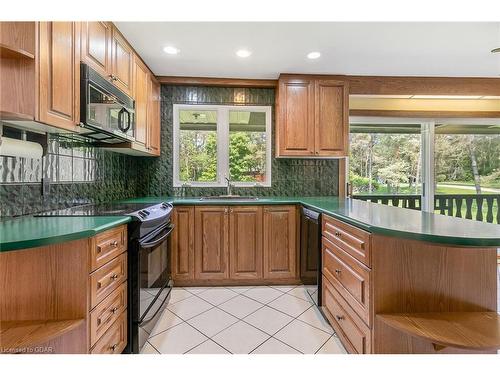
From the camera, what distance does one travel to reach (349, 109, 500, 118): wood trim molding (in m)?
3.46

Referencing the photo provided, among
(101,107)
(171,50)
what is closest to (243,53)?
(171,50)

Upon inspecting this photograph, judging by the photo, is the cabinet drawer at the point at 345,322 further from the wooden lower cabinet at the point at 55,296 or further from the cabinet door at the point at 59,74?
→ the cabinet door at the point at 59,74

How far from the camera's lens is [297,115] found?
3.02m

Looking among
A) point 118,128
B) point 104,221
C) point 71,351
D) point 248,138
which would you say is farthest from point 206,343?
point 248,138

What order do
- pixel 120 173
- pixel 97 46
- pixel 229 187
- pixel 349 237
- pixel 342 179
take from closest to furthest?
pixel 349 237
pixel 97 46
pixel 120 173
pixel 229 187
pixel 342 179

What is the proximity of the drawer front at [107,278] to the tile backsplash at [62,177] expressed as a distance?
25.7 inches

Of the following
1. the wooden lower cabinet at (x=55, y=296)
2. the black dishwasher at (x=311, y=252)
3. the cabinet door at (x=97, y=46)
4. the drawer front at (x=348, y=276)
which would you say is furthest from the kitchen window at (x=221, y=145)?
the wooden lower cabinet at (x=55, y=296)

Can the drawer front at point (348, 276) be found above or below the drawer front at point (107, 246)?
below

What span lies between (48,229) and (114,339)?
0.78 m

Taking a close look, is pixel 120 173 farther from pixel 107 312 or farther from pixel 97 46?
pixel 107 312

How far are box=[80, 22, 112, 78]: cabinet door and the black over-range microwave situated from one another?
0.28ft

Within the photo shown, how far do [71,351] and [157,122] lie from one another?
247 centimetres

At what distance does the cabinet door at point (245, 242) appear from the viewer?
9.04ft
